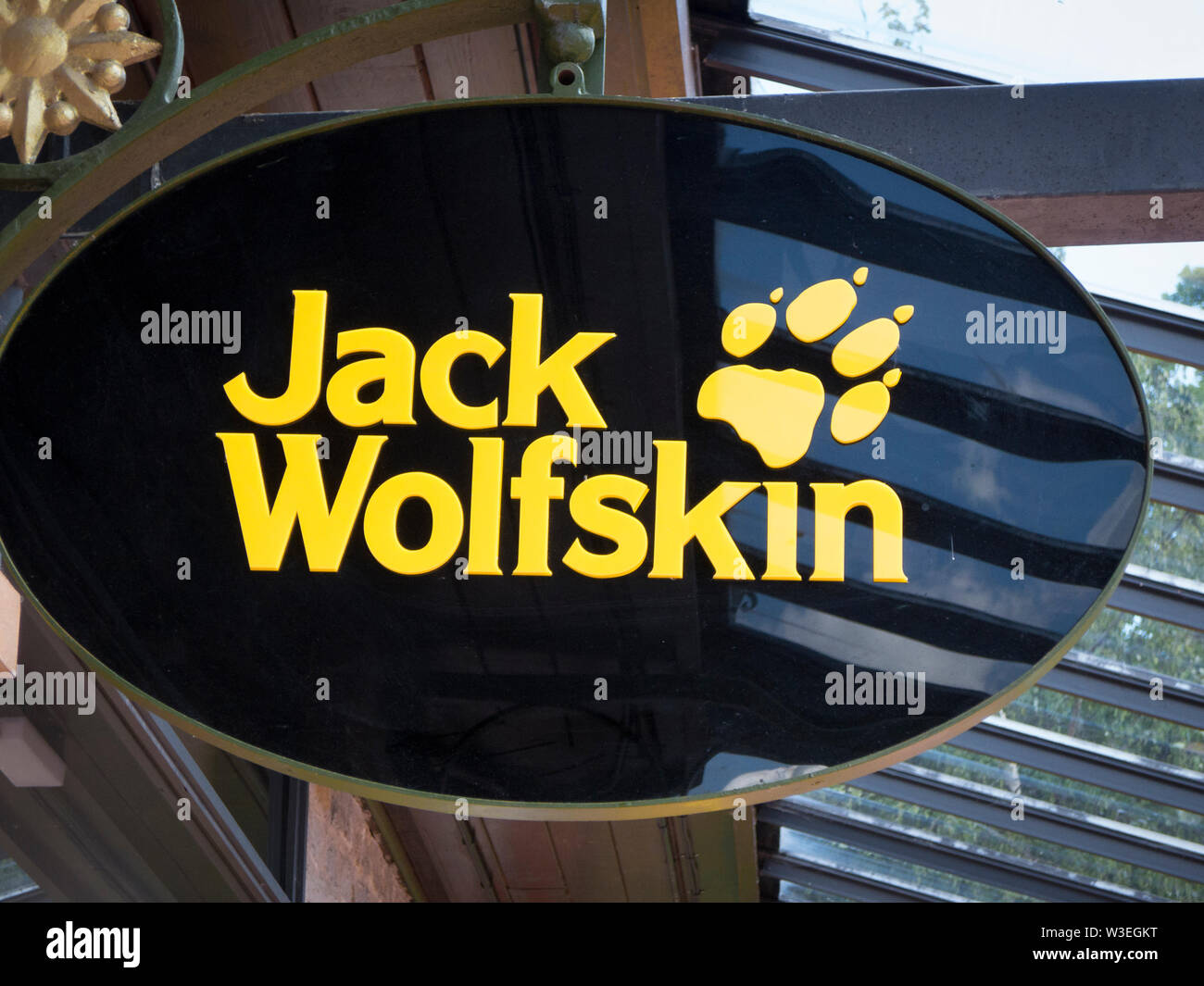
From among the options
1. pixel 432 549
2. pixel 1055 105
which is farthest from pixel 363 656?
pixel 1055 105

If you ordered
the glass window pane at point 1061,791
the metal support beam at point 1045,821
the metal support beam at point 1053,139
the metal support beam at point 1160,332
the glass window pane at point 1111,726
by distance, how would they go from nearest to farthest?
the metal support beam at point 1053,139 < the metal support beam at point 1160,332 < the glass window pane at point 1111,726 < the glass window pane at point 1061,791 < the metal support beam at point 1045,821

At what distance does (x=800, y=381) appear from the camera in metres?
1.67

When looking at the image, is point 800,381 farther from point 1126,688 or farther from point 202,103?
point 1126,688

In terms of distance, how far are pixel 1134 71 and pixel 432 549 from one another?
8.70ft

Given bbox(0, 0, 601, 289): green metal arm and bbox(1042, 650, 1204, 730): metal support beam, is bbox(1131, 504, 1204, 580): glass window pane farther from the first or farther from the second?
bbox(0, 0, 601, 289): green metal arm

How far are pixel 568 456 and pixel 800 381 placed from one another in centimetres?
30

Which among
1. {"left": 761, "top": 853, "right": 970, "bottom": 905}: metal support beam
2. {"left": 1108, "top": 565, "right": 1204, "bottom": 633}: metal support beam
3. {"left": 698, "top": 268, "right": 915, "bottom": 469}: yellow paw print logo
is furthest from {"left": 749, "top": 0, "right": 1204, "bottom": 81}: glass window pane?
{"left": 761, "top": 853, "right": 970, "bottom": 905}: metal support beam

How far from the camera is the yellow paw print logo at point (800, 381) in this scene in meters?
1.64

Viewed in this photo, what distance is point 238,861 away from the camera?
383cm

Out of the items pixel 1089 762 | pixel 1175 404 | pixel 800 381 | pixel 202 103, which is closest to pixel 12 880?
pixel 202 103

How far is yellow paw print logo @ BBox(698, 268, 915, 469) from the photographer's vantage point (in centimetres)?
164

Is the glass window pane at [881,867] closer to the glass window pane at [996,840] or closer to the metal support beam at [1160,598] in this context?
the glass window pane at [996,840]

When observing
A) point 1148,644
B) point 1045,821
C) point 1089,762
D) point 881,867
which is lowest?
point 881,867

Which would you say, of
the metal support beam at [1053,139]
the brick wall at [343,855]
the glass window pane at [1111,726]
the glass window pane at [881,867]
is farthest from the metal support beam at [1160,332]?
the glass window pane at [881,867]
